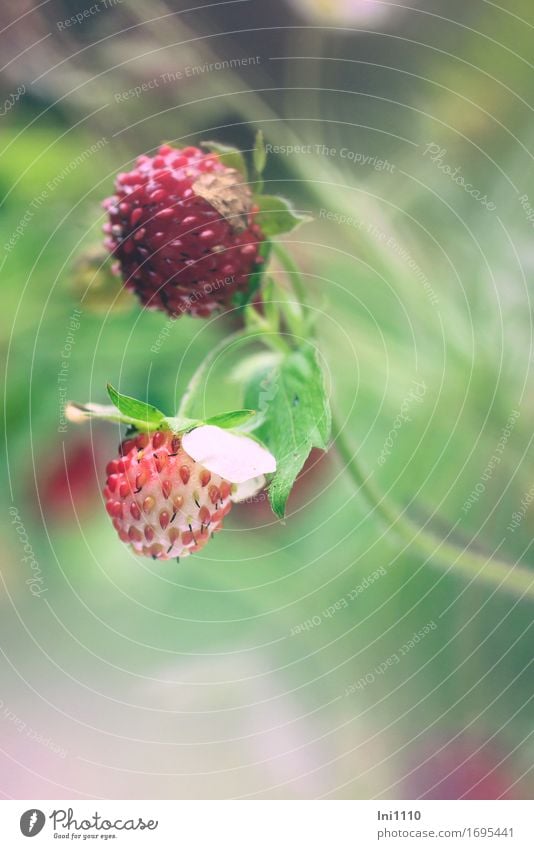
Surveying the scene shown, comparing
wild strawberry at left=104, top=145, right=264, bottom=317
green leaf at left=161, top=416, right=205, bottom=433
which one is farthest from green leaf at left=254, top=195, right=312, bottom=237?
green leaf at left=161, top=416, right=205, bottom=433

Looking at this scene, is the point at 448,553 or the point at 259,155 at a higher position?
the point at 259,155

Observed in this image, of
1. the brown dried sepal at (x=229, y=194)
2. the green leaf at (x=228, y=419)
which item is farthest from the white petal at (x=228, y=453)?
the brown dried sepal at (x=229, y=194)

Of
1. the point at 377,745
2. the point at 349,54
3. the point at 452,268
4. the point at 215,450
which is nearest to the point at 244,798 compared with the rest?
the point at 377,745

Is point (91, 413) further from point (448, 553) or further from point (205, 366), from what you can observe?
point (448, 553)

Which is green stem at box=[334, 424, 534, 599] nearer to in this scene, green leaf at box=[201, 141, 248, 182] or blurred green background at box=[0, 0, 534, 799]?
blurred green background at box=[0, 0, 534, 799]

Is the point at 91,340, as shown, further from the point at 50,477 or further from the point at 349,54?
the point at 349,54

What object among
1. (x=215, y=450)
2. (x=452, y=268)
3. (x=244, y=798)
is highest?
(x=452, y=268)

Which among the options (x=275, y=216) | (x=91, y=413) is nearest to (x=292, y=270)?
(x=275, y=216)
